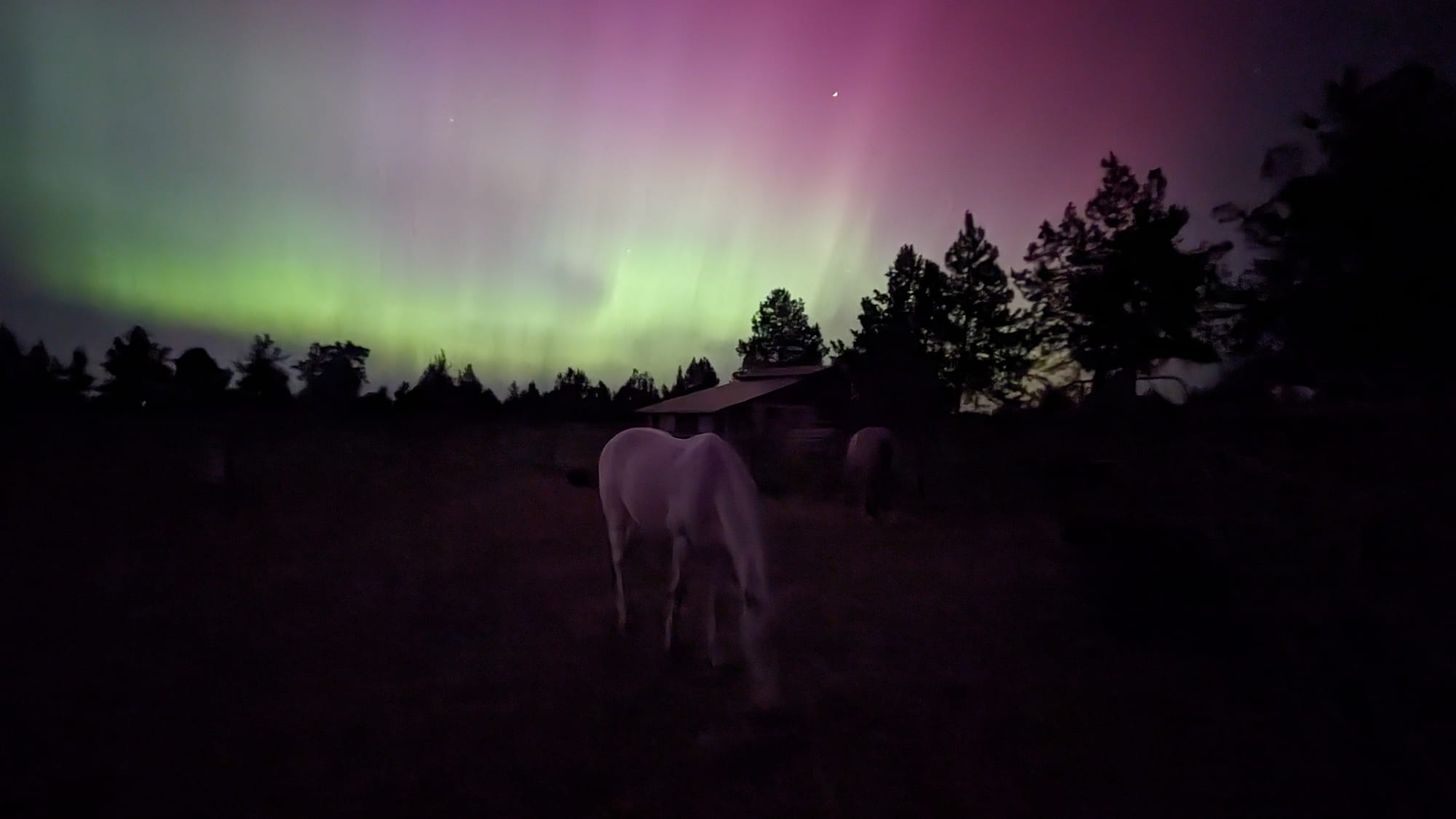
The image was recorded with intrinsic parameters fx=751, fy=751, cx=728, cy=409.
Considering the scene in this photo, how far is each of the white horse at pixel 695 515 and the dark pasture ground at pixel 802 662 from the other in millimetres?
365

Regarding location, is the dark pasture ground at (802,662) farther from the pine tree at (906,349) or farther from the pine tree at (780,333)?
the pine tree at (780,333)

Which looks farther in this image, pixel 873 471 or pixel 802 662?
pixel 873 471

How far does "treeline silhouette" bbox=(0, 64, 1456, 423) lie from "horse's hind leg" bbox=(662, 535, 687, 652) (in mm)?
9038

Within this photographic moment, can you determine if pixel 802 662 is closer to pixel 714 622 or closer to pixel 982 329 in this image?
pixel 714 622

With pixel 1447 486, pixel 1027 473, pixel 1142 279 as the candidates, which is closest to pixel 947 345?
pixel 1142 279

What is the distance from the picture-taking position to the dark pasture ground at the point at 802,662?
3.80 metres

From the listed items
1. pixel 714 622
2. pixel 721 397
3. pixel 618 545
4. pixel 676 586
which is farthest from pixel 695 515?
pixel 721 397

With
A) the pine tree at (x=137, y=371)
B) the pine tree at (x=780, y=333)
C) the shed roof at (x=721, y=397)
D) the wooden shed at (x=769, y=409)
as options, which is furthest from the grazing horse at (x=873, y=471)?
the pine tree at (x=780, y=333)

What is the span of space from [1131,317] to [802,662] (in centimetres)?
1529

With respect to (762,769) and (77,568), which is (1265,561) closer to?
(762,769)

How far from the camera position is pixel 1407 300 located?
9.19m

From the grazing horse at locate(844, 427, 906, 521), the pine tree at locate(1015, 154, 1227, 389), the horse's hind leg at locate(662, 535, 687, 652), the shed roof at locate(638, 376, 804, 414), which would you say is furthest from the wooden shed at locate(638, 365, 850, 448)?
the horse's hind leg at locate(662, 535, 687, 652)

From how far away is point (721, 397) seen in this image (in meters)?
21.6

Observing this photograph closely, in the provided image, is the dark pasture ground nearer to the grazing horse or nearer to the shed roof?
the grazing horse
